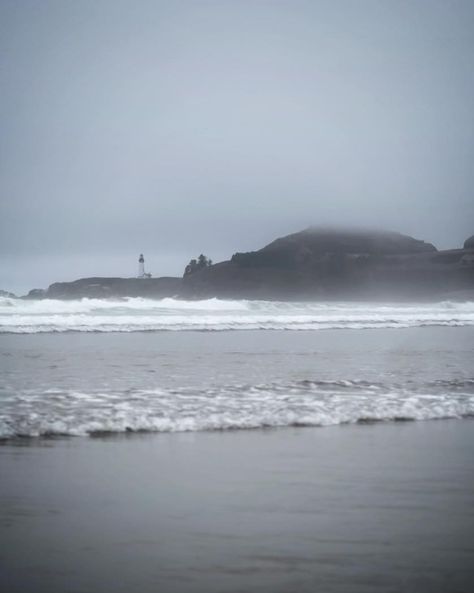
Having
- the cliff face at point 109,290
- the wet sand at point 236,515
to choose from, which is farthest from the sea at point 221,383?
the cliff face at point 109,290

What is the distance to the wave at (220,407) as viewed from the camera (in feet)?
13.7

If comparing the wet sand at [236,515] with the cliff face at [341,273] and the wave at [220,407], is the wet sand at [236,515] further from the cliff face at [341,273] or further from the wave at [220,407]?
the cliff face at [341,273]

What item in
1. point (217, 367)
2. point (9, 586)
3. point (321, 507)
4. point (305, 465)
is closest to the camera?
point (9, 586)

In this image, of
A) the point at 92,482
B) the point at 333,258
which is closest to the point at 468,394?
the point at 92,482

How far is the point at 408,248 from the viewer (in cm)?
7225

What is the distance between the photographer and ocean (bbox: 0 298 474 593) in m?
1.98

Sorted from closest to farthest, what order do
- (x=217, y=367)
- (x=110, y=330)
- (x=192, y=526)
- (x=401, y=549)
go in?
(x=401, y=549) → (x=192, y=526) → (x=217, y=367) → (x=110, y=330)

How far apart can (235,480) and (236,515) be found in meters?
0.51

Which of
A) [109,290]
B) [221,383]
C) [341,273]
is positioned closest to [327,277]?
[341,273]

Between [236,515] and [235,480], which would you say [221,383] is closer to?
[235,480]

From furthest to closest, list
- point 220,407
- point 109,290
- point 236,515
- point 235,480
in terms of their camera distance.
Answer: point 109,290
point 220,407
point 235,480
point 236,515

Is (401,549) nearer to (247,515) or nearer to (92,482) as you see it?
(247,515)

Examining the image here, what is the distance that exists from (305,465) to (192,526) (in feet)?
3.58

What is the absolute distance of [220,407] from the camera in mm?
4746
